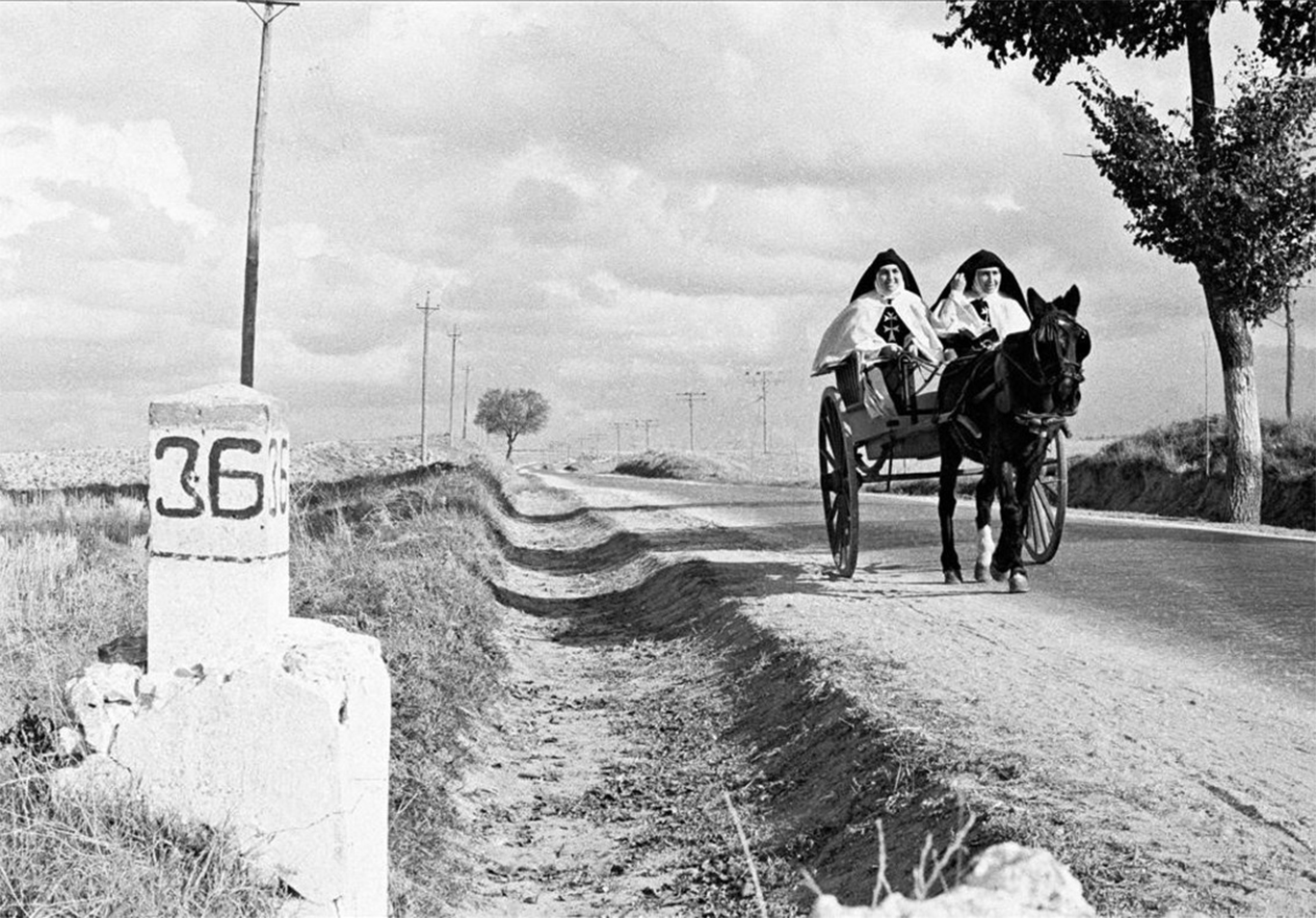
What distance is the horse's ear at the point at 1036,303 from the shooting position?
10180 mm

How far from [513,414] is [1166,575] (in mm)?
139289

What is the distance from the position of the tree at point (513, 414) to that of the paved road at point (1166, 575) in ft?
426

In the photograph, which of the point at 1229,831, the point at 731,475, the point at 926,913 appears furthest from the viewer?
the point at 731,475

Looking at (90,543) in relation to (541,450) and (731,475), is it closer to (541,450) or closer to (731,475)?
(731,475)

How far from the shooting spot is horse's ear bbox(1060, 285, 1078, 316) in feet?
33.5

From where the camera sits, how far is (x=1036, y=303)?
1020 centimetres

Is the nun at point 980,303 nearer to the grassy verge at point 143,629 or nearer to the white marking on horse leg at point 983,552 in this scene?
the white marking on horse leg at point 983,552

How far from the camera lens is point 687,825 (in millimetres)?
6598

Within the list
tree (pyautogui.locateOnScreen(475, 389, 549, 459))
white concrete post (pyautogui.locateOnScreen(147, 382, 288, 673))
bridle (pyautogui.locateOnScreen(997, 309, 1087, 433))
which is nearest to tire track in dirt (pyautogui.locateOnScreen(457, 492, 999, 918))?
white concrete post (pyautogui.locateOnScreen(147, 382, 288, 673))

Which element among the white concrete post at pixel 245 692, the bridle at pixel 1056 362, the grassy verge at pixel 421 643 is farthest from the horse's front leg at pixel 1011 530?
the white concrete post at pixel 245 692

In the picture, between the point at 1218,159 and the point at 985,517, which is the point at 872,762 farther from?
the point at 1218,159

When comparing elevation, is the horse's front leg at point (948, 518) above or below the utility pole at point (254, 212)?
below

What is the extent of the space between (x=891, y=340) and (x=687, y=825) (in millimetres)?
5967

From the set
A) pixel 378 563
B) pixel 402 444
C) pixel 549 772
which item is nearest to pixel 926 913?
pixel 549 772
